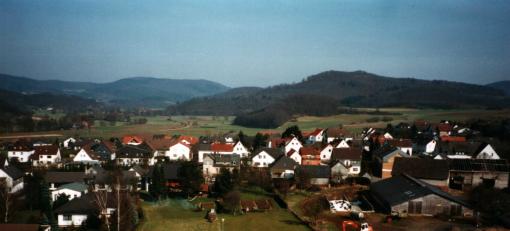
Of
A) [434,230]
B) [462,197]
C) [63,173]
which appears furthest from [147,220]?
[462,197]

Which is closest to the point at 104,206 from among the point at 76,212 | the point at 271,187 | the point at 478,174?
the point at 76,212

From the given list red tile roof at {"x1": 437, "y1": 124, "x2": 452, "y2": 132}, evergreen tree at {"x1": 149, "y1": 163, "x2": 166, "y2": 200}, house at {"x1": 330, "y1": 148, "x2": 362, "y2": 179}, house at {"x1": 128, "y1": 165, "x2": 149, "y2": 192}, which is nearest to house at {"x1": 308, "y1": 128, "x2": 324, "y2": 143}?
house at {"x1": 330, "y1": 148, "x2": 362, "y2": 179}

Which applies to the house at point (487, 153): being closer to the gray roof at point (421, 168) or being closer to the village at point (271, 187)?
the village at point (271, 187)

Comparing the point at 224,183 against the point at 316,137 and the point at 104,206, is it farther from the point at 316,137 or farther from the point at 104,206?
the point at 316,137

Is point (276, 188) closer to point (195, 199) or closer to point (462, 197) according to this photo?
point (195, 199)

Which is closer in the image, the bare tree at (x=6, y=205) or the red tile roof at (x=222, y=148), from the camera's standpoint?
the bare tree at (x=6, y=205)

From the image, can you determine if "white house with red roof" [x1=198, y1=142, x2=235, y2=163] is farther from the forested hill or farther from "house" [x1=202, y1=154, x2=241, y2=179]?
the forested hill

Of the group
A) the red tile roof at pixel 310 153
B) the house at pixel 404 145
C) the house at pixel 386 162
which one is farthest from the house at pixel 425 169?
the house at pixel 404 145
